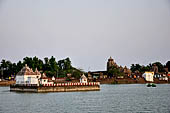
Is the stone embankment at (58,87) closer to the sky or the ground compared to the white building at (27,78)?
closer to the ground

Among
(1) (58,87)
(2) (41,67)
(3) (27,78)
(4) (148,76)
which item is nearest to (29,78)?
(3) (27,78)

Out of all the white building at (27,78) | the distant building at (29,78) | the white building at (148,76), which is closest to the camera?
the distant building at (29,78)

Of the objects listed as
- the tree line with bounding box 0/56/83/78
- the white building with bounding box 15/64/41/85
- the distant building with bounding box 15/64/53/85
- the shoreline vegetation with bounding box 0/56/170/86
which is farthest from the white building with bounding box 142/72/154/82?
the white building with bounding box 15/64/41/85

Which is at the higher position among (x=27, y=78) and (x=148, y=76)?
(x=148, y=76)

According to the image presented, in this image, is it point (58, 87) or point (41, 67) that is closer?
point (58, 87)

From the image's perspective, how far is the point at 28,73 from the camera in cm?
10206

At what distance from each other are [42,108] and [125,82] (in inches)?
5437

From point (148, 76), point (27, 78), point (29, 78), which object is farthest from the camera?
point (148, 76)

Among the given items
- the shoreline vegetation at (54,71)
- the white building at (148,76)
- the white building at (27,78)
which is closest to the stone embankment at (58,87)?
the white building at (27,78)

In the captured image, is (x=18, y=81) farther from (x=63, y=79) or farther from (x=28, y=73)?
(x=63, y=79)

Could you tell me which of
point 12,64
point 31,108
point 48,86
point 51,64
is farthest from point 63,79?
point 31,108

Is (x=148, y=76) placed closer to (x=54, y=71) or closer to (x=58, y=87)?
(x=54, y=71)

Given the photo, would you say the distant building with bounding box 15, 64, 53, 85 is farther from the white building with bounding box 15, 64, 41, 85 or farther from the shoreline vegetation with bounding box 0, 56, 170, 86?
the shoreline vegetation with bounding box 0, 56, 170, 86

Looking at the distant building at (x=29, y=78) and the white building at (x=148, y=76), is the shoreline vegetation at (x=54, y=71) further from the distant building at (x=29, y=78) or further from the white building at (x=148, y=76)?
the distant building at (x=29, y=78)
